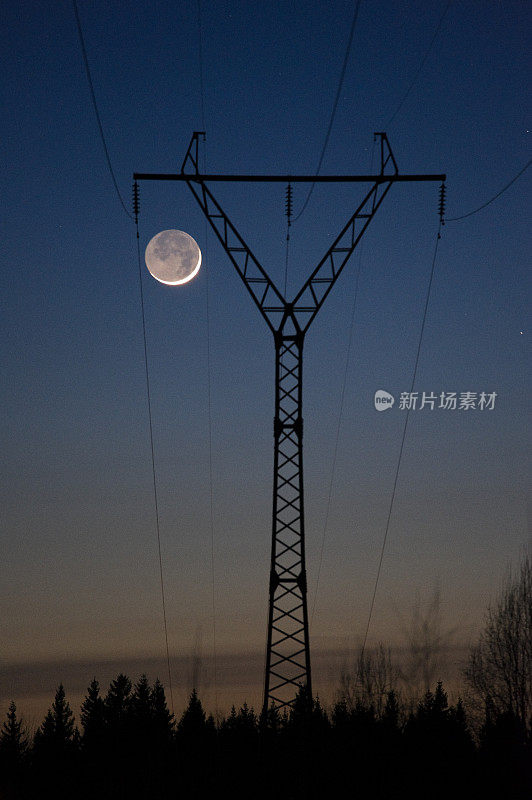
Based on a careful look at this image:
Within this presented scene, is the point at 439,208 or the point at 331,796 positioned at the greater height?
the point at 439,208

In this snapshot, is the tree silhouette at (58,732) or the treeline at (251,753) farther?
the tree silhouette at (58,732)

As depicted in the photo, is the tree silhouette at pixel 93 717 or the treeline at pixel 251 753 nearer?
the treeline at pixel 251 753

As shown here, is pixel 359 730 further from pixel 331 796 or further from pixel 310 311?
pixel 310 311

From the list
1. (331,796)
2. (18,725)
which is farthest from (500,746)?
(18,725)

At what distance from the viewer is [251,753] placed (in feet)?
298

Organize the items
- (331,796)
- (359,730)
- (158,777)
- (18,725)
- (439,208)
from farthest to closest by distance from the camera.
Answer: (18,725) < (359,730) < (158,777) < (331,796) < (439,208)

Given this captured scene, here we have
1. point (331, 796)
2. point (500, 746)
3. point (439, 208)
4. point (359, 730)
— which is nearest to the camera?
point (439, 208)

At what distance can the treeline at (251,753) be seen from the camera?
61.9 m

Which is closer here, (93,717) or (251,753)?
(251,753)

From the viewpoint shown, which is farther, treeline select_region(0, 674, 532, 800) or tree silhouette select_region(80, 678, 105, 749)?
tree silhouette select_region(80, 678, 105, 749)

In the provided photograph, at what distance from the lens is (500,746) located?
224ft

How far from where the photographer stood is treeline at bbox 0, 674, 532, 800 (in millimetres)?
61859

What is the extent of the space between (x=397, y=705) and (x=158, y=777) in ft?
157

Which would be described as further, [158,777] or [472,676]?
[158,777]
